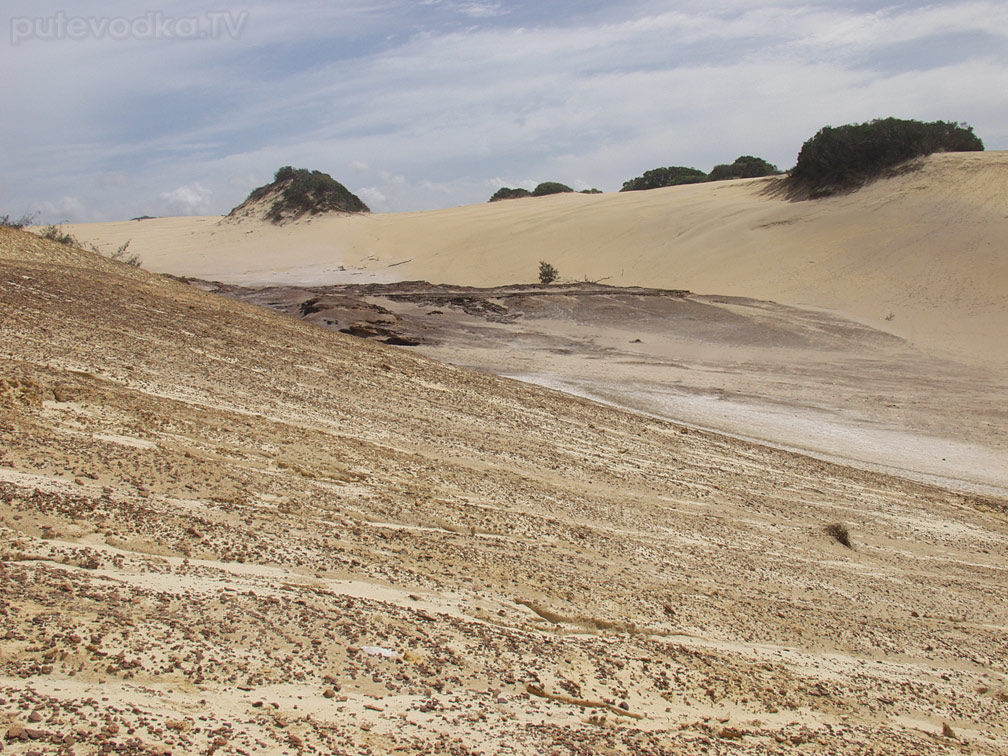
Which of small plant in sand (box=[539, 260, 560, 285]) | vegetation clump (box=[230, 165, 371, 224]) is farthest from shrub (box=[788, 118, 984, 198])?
vegetation clump (box=[230, 165, 371, 224])

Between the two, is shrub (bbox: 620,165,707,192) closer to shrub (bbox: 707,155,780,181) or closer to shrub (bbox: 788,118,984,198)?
shrub (bbox: 707,155,780,181)

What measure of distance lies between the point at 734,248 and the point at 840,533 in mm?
22293

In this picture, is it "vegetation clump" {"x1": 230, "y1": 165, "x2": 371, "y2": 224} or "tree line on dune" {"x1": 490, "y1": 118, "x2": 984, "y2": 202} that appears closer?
"tree line on dune" {"x1": 490, "y1": 118, "x2": 984, "y2": 202}

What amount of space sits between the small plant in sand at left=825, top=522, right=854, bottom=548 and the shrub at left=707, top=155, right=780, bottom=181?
44424 millimetres

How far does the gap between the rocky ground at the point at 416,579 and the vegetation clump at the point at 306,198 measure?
120ft

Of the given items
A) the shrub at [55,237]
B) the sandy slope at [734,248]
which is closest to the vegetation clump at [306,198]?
the sandy slope at [734,248]

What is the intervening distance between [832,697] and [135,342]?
259 inches

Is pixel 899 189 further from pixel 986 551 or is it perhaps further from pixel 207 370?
pixel 207 370

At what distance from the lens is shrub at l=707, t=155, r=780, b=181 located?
49.1m

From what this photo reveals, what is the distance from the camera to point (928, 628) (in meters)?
5.46

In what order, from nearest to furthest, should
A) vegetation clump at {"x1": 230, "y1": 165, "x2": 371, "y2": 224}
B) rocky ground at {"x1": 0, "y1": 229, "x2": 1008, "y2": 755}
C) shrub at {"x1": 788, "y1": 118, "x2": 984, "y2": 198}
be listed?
rocky ground at {"x1": 0, "y1": 229, "x2": 1008, "y2": 755}, shrub at {"x1": 788, "y1": 118, "x2": 984, "y2": 198}, vegetation clump at {"x1": 230, "y1": 165, "x2": 371, "y2": 224}

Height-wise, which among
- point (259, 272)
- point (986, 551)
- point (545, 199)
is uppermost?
point (545, 199)

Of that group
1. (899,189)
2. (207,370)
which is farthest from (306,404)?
(899,189)

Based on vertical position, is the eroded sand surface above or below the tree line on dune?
below
